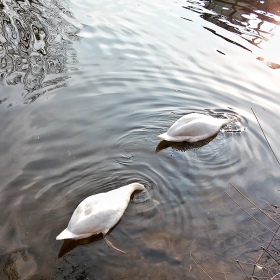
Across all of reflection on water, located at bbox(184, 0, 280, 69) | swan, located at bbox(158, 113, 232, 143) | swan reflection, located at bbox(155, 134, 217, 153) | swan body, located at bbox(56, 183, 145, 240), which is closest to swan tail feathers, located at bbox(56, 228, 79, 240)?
swan body, located at bbox(56, 183, 145, 240)

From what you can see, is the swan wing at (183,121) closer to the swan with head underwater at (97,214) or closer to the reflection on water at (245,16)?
the swan with head underwater at (97,214)

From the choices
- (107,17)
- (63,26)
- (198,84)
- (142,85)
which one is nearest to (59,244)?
(142,85)

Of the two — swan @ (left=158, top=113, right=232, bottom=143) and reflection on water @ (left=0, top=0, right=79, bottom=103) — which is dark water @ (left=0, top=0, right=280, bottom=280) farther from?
swan @ (left=158, top=113, right=232, bottom=143)

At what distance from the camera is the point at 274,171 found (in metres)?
5.81

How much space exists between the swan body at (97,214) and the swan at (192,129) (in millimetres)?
1694

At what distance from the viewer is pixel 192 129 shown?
6145 mm

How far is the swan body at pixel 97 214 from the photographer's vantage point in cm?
405

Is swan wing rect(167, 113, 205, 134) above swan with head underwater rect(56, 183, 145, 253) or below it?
above

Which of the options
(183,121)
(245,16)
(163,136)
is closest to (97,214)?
(163,136)

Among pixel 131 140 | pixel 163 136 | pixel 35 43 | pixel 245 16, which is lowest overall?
pixel 35 43

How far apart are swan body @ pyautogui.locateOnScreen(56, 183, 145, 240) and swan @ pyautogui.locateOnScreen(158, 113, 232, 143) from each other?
1694mm

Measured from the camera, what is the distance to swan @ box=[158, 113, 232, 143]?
6.04m

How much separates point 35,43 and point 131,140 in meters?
4.76

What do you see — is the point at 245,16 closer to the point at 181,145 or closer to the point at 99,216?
the point at 181,145
